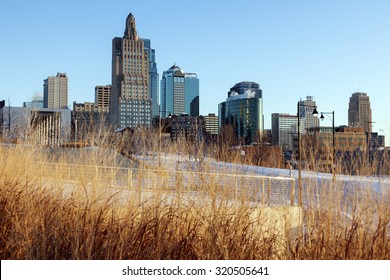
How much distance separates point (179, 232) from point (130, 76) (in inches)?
5524

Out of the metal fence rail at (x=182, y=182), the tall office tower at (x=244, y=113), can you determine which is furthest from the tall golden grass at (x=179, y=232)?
the tall office tower at (x=244, y=113)

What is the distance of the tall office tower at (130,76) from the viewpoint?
431 ft

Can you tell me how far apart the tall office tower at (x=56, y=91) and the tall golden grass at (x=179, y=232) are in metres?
117

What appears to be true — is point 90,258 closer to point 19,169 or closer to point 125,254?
point 125,254

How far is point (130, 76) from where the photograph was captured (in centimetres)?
14012

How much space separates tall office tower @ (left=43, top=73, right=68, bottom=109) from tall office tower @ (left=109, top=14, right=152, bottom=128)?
16.5m

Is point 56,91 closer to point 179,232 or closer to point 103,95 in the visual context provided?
point 103,95

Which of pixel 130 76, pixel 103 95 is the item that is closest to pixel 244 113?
pixel 130 76

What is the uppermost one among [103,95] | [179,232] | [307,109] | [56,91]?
[103,95]

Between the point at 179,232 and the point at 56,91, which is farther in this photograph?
the point at 56,91

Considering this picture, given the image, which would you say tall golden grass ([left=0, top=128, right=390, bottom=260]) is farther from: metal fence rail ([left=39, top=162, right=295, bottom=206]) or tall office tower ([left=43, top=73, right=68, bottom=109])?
tall office tower ([left=43, top=73, right=68, bottom=109])

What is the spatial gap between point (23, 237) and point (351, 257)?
242 cm

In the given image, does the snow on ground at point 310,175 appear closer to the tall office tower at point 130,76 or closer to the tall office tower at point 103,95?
the tall office tower at point 130,76

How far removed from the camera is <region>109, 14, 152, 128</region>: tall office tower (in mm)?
131250
